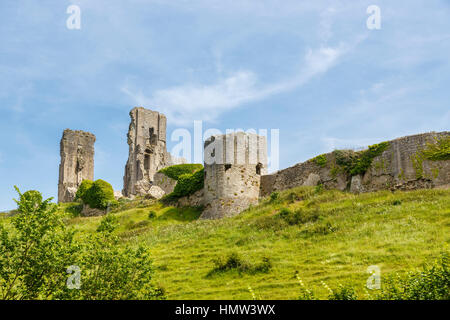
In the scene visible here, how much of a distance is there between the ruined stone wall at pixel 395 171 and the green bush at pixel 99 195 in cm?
2278

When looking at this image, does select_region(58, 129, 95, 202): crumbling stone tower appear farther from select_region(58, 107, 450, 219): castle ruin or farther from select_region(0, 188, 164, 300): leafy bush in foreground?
select_region(0, 188, 164, 300): leafy bush in foreground

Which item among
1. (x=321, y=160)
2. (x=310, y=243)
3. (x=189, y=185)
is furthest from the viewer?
(x=189, y=185)

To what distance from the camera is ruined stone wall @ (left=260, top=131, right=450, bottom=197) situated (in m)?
27.3

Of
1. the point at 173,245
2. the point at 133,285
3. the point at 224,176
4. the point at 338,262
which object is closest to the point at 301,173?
the point at 224,176

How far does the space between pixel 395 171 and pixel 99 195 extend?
100 feet

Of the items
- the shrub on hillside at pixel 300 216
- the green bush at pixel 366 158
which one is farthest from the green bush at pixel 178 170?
the shrub on hillside at pixel 300 216

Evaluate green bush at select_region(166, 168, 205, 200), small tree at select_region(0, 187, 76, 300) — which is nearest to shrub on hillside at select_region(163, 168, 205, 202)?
green bush at select_region(166, 168, 205, 200)

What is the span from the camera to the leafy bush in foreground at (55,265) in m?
13.4

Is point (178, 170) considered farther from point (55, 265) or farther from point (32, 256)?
point (55, 265)

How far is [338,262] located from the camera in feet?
57.9

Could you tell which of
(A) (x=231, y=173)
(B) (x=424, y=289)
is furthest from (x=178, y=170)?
(B) (x=424, y=289)

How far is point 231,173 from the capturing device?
3459 centimetres

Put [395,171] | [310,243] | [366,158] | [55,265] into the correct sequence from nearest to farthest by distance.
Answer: [55,265], [310,243], [395,171], [366,158]
